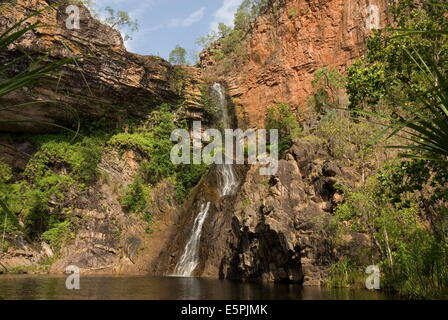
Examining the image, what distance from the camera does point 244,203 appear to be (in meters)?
20.7

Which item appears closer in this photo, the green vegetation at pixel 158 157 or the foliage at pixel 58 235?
the foliage at pixel 58 235

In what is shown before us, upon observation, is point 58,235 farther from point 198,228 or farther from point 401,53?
point 401,53

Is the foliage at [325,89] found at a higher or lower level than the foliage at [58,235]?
higher

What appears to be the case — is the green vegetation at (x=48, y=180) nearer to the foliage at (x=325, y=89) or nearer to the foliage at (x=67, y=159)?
the foliage at (x=67, y=159)

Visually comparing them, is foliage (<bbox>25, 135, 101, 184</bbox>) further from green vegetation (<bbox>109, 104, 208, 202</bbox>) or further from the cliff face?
the cliff face

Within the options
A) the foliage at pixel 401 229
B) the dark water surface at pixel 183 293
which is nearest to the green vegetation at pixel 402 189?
the foliage at pixel 401 229

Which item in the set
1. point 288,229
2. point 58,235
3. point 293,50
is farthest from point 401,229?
point 293,50

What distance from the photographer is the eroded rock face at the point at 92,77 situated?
89.0ft

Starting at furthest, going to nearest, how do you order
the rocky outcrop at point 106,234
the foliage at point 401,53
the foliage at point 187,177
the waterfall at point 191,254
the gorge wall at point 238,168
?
the foliage at point 187,177
the rocky outcrop at point 106,234
the waterfall at point 191,254
the gorge wall at point 238,168
the foliage at point 401,53

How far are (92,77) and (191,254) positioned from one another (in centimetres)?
1630

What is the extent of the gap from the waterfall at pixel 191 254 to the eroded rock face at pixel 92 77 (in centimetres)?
1085

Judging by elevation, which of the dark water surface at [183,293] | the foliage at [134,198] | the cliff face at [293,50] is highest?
the cliff face at [293,50]

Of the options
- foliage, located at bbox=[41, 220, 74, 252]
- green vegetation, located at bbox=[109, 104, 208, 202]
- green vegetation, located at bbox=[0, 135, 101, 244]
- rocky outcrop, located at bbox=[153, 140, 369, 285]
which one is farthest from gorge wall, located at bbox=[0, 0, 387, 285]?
green vegetation, located at bbox=[0, 135, 101, 244]

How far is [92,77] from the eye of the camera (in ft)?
98.4
